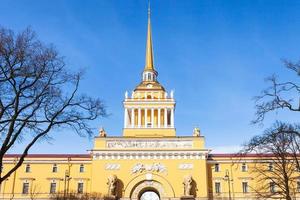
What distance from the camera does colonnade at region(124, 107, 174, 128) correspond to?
4997 centimetres

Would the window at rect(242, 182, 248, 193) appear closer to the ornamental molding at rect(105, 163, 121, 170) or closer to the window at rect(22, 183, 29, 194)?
the ornamental molding at rect(105, 163, 121, 170)

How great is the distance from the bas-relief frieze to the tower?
3.33 m

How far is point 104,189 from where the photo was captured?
42125 mm

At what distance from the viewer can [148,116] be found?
50688mm

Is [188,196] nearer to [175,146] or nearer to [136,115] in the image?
[175,146]

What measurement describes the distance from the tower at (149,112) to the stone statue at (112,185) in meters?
7.89

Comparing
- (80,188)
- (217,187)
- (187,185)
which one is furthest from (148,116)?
(217,187)

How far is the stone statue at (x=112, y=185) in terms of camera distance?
40.9 metres

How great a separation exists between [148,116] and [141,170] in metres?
9.77

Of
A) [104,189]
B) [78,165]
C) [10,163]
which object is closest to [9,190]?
[10,163]

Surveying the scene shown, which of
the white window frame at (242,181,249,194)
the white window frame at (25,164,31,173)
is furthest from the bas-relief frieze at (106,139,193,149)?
the white window frame at (25,164,31,173)

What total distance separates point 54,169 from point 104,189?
862 cm

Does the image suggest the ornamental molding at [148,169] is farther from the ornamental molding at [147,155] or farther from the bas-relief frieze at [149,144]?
the bas-relief frieze at [149,144]

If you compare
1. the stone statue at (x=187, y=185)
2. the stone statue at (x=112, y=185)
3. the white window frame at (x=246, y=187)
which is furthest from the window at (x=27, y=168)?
the white window frame at (x=246, y=187)
